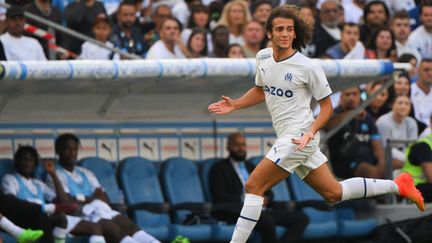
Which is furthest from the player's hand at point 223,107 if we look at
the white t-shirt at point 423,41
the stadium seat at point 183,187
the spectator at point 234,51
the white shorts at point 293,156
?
the white t-shirt at point 423,41

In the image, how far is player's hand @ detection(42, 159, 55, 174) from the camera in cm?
1584

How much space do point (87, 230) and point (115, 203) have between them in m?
1.14

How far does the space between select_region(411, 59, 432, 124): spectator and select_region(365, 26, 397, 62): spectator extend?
1.65 feet

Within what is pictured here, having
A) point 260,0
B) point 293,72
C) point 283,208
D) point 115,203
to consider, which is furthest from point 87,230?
point 260,0

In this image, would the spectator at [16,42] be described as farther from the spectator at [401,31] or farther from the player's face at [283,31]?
the spectator at [401,31]

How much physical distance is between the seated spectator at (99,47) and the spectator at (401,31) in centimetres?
454

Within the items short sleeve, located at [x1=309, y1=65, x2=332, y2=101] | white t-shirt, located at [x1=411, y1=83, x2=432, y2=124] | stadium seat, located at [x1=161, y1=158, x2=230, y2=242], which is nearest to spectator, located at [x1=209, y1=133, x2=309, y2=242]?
stadium seat, located at [x1=161, y1=158, x2=230, y2=242]

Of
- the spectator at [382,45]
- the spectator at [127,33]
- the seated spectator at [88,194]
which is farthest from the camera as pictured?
the spectator at [382,45]

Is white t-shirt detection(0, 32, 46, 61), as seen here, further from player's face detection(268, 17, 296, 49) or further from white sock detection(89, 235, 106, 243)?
player's face detection(268, 17, 296, 49)

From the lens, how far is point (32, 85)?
614 inches

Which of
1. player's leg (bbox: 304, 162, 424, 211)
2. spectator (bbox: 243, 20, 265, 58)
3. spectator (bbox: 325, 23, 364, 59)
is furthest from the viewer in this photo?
spectator (bbox: 325, 23, 364, 59)

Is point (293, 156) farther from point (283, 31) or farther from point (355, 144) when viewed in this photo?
point (355, 144)

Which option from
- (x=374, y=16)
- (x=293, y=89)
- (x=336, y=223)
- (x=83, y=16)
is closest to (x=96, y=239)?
(x=336, y=223)

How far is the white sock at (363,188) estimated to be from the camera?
12.4m
